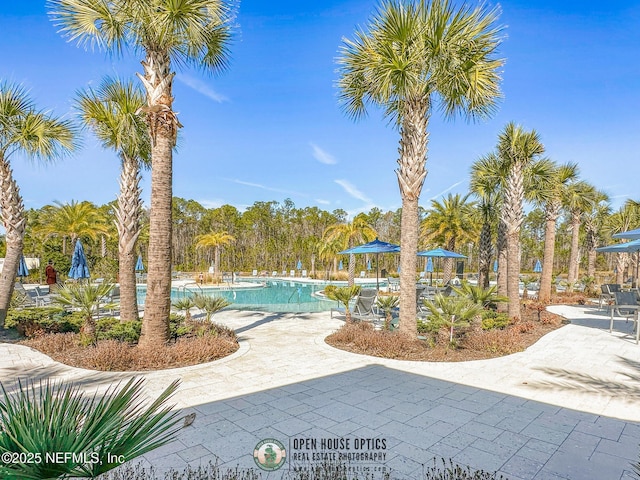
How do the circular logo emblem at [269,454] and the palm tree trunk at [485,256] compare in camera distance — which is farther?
the palm tree trunk at [485,256]

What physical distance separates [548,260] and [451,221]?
666cm

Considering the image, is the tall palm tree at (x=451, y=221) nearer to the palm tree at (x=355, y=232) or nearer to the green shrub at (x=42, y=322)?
the palm tree at (x=355, y=232)

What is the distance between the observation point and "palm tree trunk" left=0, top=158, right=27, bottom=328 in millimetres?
8961

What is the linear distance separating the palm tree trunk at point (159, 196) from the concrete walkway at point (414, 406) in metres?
1.22

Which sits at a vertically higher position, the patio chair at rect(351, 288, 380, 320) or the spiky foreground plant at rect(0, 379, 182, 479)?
the spiky foreground plant at rect(0, 379, 182, 479)

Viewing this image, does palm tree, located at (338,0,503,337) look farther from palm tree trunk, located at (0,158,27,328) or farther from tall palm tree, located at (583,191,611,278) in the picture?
tall palm tree, located at (583,191,611,278)

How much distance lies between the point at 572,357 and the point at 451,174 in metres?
11.9

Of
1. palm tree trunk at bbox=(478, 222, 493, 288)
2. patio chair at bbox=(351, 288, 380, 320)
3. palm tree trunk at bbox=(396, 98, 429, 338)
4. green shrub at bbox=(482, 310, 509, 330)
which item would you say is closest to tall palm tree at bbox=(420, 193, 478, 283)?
palm tree trunk at bbox=(478, 222, 493, 288)

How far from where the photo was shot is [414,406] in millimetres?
4668

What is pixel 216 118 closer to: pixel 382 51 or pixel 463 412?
pixel 382 51

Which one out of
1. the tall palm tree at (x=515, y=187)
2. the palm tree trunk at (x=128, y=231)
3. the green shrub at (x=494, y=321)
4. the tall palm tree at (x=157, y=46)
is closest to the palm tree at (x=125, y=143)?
the palm tree trunk at (x=128, y=231)

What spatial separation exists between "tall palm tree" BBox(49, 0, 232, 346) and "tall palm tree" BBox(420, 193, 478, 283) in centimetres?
1875

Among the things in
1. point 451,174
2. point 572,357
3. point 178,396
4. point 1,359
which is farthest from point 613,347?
point 1,359

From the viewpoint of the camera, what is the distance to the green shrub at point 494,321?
32.3ft
